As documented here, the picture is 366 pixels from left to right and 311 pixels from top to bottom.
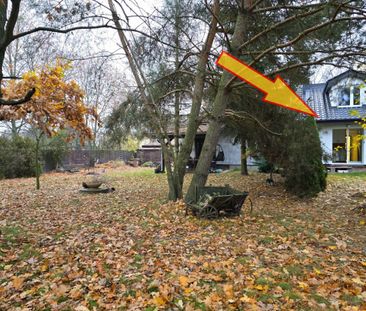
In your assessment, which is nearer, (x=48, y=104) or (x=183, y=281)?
(x=183, y=281)

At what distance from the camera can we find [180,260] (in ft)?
14.7

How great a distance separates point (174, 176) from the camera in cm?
891

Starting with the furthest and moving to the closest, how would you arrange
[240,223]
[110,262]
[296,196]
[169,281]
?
[296,196]
[240,223]
[110,262]
[169,281]

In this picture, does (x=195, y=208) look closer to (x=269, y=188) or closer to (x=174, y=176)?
(x=174, y=176)

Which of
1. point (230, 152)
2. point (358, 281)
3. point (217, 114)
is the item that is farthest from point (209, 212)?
point (230, 152)

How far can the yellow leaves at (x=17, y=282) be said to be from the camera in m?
3.86

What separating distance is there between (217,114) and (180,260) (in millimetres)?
4344

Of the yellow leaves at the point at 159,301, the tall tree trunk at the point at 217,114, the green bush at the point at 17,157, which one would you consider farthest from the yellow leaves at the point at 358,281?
the green bush at the point at 17,157

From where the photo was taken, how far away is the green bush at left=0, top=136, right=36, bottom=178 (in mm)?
16953

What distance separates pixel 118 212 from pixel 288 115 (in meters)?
5.72

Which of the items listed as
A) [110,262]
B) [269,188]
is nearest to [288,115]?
[269,188]

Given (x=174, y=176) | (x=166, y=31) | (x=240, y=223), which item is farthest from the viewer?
(x=174, y=176)

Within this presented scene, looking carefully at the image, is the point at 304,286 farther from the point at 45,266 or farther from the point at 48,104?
the point at 48,104

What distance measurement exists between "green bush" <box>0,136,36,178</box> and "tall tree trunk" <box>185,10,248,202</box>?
13.5 m
